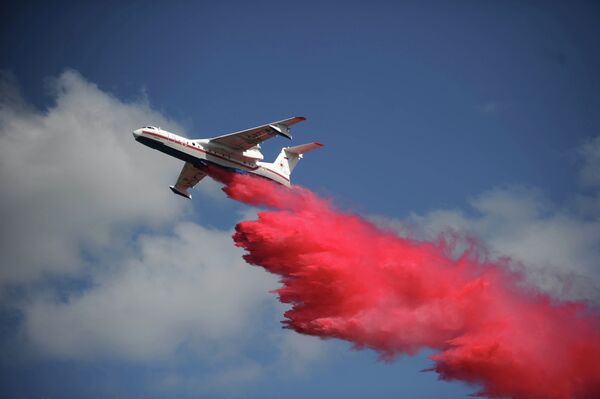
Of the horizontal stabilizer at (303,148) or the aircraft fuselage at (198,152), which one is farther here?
the horizontal stabilizer at (303,148)

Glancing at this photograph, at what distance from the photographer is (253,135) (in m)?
38.8

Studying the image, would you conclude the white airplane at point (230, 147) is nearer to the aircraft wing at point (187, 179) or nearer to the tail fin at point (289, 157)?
the tail fin at point (289, 157)

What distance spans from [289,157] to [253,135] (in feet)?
16.8

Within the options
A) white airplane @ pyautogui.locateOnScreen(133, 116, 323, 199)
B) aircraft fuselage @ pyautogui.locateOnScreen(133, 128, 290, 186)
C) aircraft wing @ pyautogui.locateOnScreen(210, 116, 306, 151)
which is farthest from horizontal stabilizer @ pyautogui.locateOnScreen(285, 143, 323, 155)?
aircraft wing @ pyautogui.locateOnScreen(210, 116, 306, 151)

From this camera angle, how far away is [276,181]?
136 feet

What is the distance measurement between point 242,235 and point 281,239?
7.11ft

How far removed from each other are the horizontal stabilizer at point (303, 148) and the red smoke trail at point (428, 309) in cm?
599

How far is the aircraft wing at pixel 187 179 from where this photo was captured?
4362 cm

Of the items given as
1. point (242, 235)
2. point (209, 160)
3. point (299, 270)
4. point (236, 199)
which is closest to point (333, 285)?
point (299, 270)

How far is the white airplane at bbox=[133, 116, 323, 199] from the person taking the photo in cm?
3800

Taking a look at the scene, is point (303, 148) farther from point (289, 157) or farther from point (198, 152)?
point (198, 152)

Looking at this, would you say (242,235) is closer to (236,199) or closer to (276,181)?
(236,199)

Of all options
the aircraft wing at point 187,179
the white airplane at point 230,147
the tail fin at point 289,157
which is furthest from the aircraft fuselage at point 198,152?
the aircraft wing at point 187,179

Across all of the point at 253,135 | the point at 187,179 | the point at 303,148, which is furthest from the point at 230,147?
the point at 187,179
